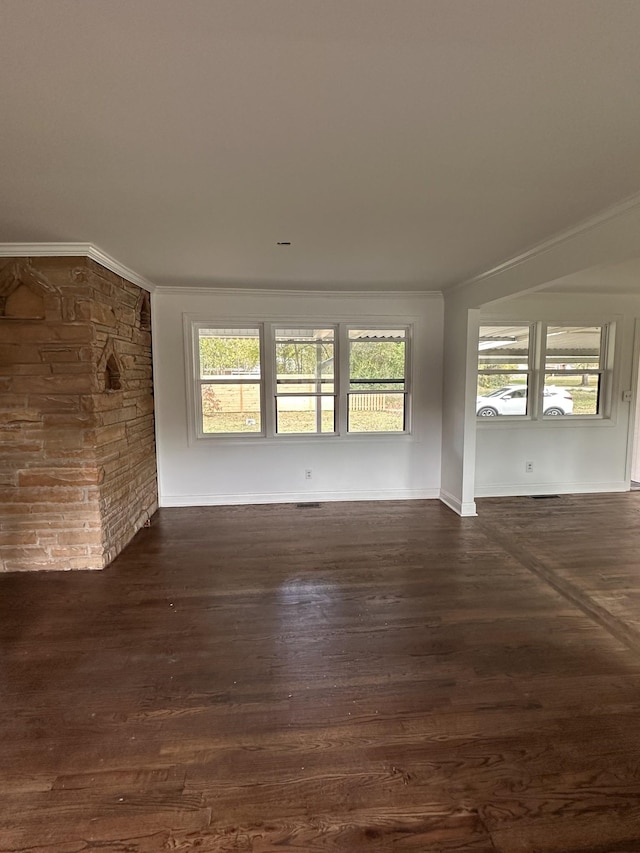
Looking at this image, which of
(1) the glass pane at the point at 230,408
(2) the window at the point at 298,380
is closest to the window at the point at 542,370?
(2) the window at the point at 298,380

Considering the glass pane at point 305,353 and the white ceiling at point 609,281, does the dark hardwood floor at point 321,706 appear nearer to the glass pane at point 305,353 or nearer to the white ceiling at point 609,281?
the glass pane at point 305,353

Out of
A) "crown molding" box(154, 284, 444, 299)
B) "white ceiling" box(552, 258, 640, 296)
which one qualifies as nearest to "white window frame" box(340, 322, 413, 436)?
"crown molding" box(154, 284, 444, 299)

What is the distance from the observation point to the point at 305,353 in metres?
4.96

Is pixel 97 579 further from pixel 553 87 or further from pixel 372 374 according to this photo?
pixel 553 87

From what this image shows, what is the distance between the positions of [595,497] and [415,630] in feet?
12.9

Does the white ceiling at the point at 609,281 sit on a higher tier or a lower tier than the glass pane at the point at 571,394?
higher

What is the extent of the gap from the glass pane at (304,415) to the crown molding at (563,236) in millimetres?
2089

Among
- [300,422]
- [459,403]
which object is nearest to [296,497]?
[300,422]

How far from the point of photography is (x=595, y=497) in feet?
17.0

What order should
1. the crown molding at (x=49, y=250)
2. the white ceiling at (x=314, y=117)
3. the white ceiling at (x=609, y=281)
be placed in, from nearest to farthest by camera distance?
the white ceiling at (x=314, y=117) < the crown molding at (x=49, y=250) < the white ceiling at (x=609, y=281)

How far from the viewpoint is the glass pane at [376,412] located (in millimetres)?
5090

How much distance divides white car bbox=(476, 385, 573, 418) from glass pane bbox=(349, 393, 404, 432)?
1039 mm

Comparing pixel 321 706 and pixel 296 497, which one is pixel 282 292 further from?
pixel 321 706

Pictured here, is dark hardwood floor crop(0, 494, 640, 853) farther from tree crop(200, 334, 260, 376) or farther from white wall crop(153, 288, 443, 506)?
tree crop(200, 334, 260, 376)
